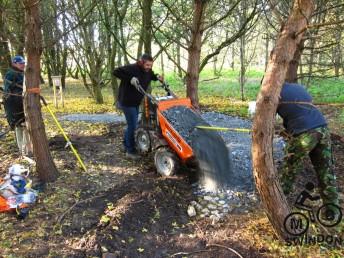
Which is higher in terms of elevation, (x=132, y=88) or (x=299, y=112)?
(x=132, y=88)

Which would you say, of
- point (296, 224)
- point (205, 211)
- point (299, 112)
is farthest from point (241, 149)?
point (296, 224)

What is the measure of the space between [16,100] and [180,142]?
3.24m

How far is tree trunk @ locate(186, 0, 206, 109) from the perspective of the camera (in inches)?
263

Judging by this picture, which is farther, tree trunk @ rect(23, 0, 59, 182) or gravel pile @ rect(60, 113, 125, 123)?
gravel pile @ rect(60, 113, 125, 123)

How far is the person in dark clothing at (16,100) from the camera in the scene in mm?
6734

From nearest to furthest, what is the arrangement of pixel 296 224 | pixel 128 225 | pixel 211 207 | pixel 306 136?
pixel 296 224 < pixel 306 136 < pixel 128 225 < pixel 211 207

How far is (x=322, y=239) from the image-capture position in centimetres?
415

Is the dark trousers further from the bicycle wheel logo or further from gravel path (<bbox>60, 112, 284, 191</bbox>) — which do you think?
the bicycle wheel logo

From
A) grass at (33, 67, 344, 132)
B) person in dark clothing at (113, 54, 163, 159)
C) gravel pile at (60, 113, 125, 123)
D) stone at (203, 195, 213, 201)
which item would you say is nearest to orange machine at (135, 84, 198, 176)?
person in dark clothing at (113, 54, 163, 159)

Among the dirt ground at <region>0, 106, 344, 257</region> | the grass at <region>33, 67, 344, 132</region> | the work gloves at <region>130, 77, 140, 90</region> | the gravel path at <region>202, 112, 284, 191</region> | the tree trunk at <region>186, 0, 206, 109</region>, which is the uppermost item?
→ the tree trunk at <region>186, 0, 206, 109</region>

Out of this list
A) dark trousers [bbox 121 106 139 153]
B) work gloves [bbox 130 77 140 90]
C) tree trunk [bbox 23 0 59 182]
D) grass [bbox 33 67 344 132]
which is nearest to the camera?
tree trunk [bbox 23 0 59 182]

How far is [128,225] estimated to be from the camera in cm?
456

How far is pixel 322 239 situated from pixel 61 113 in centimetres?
1087

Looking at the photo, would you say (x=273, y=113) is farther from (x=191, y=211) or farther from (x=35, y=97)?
(x=35, y=97)
